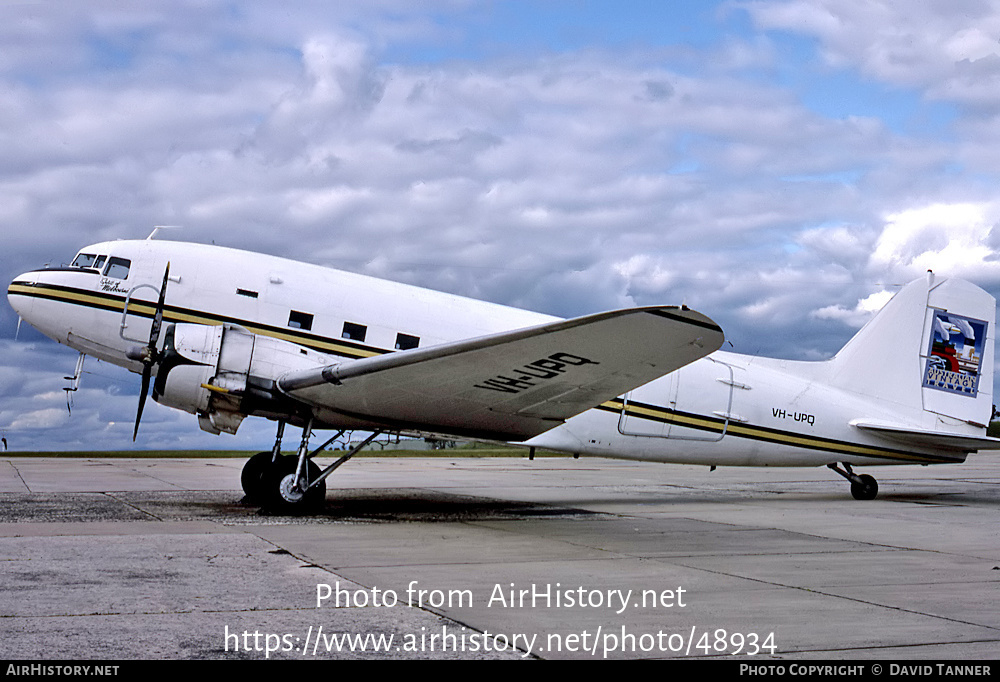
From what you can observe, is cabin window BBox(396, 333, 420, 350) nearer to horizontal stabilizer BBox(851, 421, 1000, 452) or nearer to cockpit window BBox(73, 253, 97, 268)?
cockpit window BBox(73, 253, 97, 268)

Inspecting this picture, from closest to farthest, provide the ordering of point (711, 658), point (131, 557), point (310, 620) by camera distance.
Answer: point (711, 658) → point (310, 620) → point (131, 557)

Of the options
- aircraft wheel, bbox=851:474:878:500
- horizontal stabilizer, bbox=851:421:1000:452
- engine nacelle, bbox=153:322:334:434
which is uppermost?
horizontal stabilizer, bbox=851:421:1000:452

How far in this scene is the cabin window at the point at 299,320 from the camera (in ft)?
40.2

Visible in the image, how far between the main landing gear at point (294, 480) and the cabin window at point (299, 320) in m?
1.41

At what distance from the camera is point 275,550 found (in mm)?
8094

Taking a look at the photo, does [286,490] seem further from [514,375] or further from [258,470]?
[514,375]

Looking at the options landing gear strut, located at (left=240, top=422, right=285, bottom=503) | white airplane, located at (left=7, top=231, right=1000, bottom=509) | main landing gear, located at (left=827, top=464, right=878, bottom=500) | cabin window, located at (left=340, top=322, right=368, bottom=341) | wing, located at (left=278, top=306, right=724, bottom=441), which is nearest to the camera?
wing, located at (left=278, top=306, right=724, bottom=441)

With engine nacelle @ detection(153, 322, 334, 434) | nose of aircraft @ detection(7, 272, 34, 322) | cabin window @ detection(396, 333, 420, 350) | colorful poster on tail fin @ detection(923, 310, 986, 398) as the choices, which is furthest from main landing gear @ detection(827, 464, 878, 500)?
nose of aircraft @ detection(7, 272, 34, 322)

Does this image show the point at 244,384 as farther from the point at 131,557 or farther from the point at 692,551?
the point at 692,551

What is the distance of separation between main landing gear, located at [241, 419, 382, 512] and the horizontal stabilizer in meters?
9.14

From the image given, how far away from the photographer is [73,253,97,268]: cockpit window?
12.6 metres
